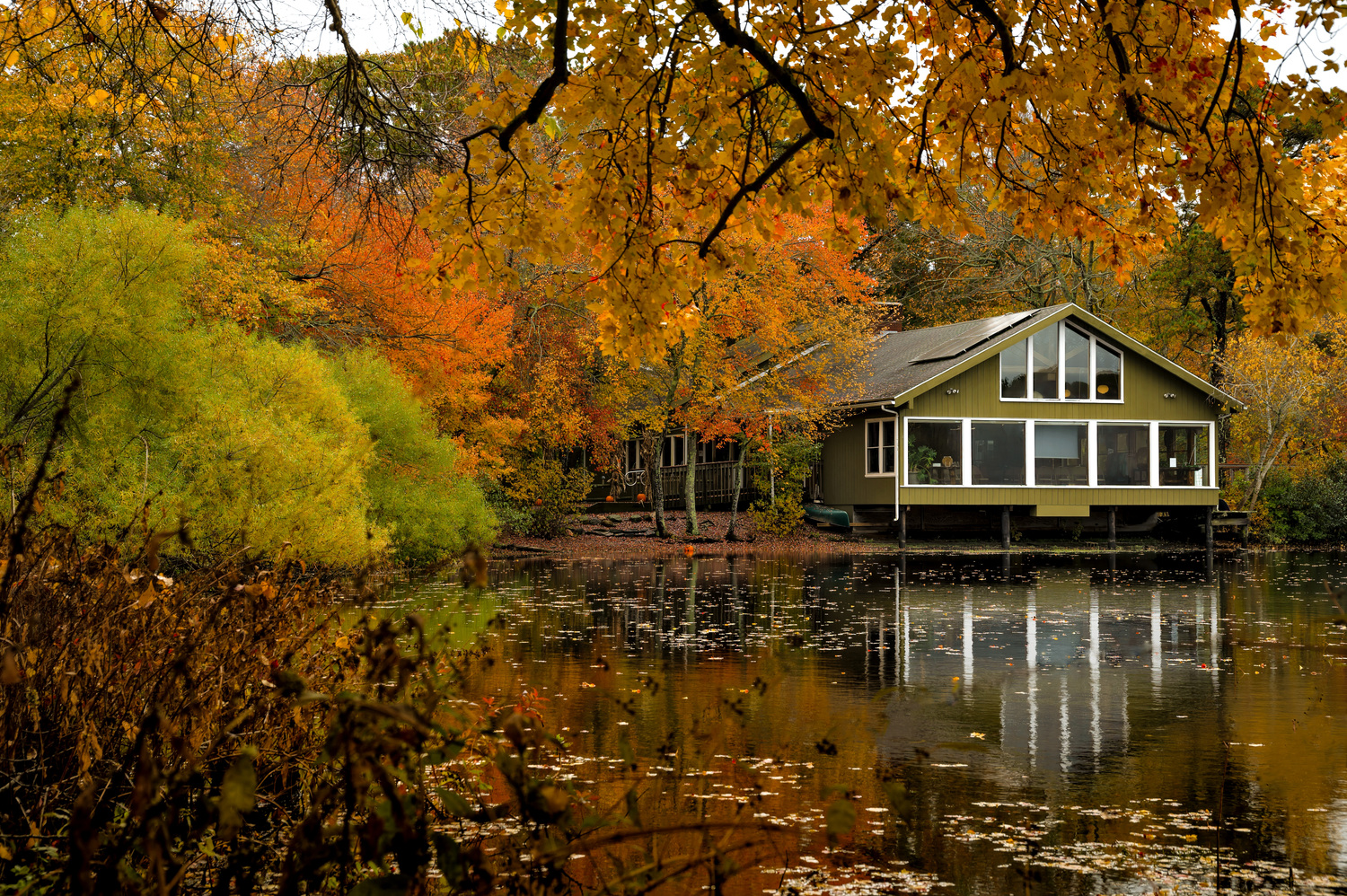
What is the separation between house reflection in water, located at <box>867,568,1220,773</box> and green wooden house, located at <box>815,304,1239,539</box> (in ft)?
48.5

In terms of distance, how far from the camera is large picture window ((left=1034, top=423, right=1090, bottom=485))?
36500 millimetres

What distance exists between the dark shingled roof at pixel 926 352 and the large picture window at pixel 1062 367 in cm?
73

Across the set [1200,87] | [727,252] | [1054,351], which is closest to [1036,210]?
[1200,87]

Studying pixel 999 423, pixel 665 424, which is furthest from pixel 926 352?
pixel 665 424

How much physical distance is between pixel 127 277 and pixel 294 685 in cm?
1462

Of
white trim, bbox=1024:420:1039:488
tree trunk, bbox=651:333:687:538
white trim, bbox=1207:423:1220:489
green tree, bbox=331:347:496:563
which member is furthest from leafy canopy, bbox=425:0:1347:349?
white trim, bbox=1207:423:1220:489

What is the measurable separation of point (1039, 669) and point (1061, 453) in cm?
2601

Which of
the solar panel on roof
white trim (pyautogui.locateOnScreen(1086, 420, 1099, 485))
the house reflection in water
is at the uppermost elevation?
the solar panel on roof

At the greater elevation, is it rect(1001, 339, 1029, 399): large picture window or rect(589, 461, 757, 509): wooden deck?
rect(1001, 339, 1029, 399): large picture window

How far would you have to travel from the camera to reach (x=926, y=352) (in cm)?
3775

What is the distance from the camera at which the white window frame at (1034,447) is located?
35.0 metres

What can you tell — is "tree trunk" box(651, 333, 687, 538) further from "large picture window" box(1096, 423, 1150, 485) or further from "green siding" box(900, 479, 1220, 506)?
"large picture window" box(1096, 423, 1150, 485)

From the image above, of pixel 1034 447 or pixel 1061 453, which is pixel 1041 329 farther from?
pixel 1061 453

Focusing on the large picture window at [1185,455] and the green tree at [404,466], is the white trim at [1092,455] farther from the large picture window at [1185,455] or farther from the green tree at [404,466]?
the green tree at [404,466]
